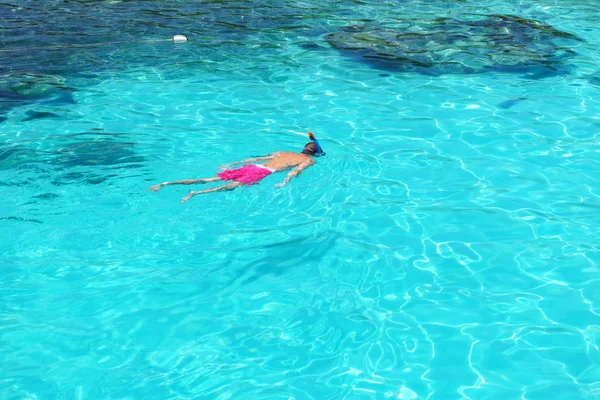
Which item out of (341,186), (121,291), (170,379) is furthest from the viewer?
(341,186)

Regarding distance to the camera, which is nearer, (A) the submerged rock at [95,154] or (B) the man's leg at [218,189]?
(B) the man's leg at [218,189]

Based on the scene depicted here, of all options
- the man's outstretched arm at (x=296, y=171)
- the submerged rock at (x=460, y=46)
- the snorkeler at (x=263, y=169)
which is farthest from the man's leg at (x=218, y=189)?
the submerged rock at (x=460, y=46)

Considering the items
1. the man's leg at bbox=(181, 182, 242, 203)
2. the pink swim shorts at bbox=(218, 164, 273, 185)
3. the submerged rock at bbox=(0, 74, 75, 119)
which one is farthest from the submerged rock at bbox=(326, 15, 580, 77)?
the man's leg at bbox=(181, 182, 242, 203)

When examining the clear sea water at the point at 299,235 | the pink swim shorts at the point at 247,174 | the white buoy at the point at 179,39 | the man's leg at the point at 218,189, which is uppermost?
the white buoy at the point at 179,39

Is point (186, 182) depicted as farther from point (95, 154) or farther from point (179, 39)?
point (179, 39)

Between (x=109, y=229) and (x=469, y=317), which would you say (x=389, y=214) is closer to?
(x=469, y=317)

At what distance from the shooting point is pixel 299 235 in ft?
21.0

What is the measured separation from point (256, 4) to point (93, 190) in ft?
29.2

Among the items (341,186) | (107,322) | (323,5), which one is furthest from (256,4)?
(107,322)

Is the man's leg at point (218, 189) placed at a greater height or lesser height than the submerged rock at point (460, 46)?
lesser

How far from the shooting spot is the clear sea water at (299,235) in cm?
492

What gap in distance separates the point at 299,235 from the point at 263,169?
3.57ft

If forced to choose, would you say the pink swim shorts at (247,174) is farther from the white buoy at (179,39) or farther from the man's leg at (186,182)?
the white buoy at (179,39)

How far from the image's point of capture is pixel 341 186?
7.28m
